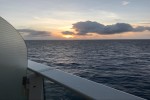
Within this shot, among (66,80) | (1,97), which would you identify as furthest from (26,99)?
(66,80)

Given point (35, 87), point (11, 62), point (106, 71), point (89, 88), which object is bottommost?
point (106, 71)

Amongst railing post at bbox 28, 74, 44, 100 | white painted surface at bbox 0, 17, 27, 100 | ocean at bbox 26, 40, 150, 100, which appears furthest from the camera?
ocean at bbox 26, 40, 150, 100

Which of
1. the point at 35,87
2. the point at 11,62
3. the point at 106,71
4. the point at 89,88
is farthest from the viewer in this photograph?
the point at 106,71

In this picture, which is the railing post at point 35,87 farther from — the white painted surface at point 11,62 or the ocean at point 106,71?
the ocean at point 106,71

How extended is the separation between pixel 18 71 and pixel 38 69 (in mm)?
311

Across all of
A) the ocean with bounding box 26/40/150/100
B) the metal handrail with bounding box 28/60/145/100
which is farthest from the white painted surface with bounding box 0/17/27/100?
the ocean with bounding box 26/40/150/100

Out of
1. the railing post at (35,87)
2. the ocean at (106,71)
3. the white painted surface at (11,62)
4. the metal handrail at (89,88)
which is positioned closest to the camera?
the metal handrail at (89,88)

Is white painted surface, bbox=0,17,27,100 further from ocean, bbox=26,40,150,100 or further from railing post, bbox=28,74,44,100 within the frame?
ocean, bbox=26,40,150,100

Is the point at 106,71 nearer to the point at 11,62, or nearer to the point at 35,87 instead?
the point at 35,87

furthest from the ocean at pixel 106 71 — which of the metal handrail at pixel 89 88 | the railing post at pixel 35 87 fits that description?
the railing post at pixel 35 87

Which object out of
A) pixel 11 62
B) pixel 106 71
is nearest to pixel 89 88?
pixel 11 62

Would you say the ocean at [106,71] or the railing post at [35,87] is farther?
the ocean at [106,71]

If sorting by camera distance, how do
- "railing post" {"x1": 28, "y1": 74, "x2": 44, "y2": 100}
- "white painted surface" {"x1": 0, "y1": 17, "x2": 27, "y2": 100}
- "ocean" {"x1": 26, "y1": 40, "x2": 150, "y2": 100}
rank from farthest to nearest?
"ocean" {"x1": 26, "y1": 40, "x2": 150, "y2": 100}
"railing post" {"x1": 28, "y1": 74, "x2": 44, "y2": 100}
"white painted surface" {"x1": 0, "y1": 17, "x2": 27, "y2": 100}

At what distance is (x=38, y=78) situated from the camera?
3729 mm
